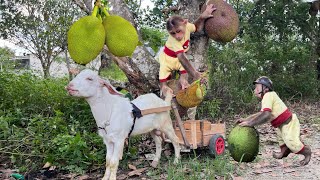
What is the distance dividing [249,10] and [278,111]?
4.07m

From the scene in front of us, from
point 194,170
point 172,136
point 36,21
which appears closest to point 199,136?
point 172,136

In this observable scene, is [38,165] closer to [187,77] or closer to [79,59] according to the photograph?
[187,77]

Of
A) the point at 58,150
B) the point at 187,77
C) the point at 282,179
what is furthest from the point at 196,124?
the point at 58,150

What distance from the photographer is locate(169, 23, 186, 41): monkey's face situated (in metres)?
2.89

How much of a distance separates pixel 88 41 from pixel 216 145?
229 centimetres

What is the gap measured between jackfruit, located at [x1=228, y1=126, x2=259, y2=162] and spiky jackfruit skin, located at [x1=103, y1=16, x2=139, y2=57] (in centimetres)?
118

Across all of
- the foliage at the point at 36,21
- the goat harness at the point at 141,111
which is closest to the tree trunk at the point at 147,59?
the goat harness at the point at 141,111

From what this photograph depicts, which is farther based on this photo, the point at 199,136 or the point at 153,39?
the point at 153,39

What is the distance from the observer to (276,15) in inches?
255

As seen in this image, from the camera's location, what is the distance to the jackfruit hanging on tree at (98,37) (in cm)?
136

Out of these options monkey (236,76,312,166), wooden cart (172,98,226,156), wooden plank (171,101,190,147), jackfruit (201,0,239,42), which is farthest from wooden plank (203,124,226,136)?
jackfruit (201,0,239,42)

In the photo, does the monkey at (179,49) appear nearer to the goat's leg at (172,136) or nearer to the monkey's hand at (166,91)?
the monkey's hand at (166,91)

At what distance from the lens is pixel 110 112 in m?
2.90

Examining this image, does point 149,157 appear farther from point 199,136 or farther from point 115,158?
point 115,158
